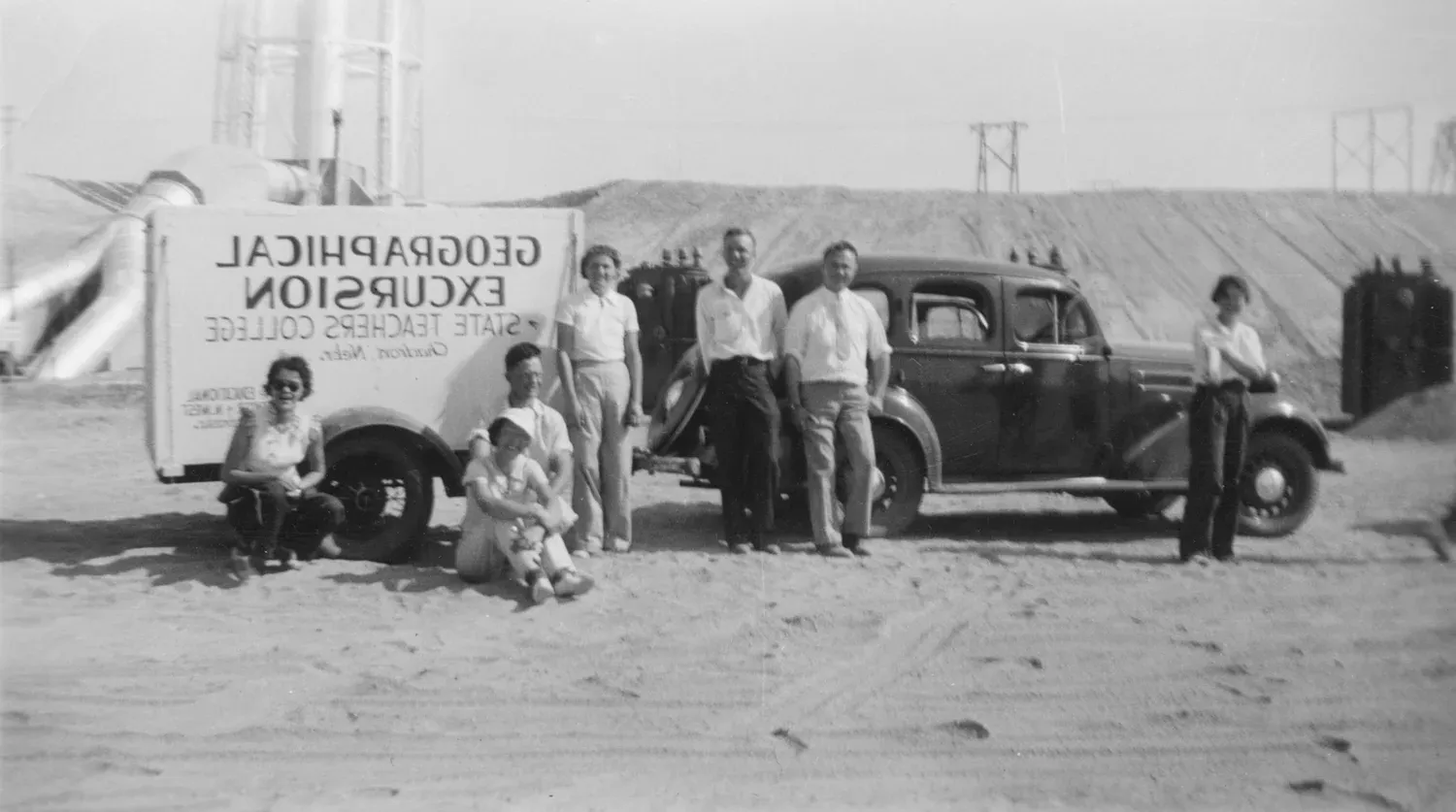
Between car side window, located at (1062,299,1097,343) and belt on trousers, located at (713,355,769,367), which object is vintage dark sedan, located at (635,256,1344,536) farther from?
belt on trousers, located at (713,355,769,367)

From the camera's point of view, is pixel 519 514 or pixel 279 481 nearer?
pixel 519 514

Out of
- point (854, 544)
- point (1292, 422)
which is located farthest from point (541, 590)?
point (1292, 422)

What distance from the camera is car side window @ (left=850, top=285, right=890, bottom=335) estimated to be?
8273 mm

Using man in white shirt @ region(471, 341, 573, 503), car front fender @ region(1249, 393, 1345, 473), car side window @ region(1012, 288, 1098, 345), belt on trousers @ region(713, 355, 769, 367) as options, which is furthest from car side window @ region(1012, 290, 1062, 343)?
man in white shirt @ region(471, 341, 573, 503)

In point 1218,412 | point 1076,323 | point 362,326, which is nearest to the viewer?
point 362,326

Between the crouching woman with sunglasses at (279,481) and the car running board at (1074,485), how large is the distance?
392cm

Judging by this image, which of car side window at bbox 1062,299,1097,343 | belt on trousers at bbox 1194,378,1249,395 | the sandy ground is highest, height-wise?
car side window at bbox 1062,299,1097,343

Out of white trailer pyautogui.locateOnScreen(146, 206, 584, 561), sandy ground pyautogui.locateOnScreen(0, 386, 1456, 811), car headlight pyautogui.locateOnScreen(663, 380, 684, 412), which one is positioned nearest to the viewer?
sandy ground pyautogui.locateOnScreen(0, 386, 1456, 811)

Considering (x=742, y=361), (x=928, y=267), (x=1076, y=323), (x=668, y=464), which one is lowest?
(x=668, y=464)

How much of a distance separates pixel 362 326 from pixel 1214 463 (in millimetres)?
5074

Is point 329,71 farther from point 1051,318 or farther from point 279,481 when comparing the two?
point 1051,318

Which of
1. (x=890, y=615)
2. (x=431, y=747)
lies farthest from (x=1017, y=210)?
Result: (x=431, y=747)

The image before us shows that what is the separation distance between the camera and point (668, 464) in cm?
796

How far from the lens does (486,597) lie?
6.35m
